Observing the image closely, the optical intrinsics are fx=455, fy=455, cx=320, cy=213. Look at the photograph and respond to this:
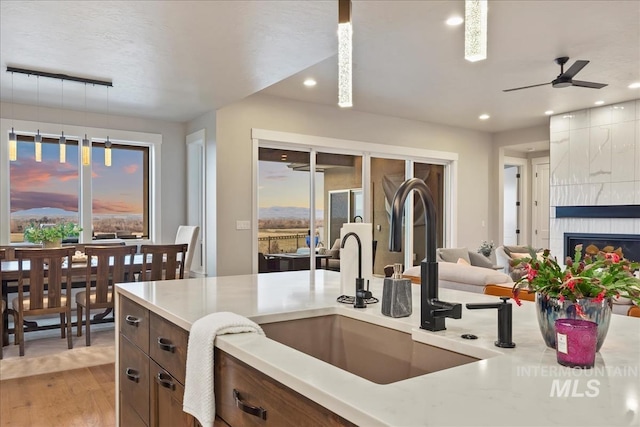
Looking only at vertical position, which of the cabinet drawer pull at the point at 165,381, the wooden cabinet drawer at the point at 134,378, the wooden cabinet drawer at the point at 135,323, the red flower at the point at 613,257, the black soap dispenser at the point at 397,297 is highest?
the red flower at the point at 613,257

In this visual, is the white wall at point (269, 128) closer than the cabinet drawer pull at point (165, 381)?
No

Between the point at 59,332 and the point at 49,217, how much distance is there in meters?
1.55

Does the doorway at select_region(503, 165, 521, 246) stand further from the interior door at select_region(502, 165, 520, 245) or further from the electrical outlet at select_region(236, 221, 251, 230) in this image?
the electrical outlet at select_region(236, 221, 251, 230)

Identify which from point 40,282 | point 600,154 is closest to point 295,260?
point 40,282

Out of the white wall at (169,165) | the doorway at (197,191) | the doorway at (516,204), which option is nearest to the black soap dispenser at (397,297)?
the doorway at (197,191)

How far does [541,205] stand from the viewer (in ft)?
29.7

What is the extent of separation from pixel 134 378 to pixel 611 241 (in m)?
7.05

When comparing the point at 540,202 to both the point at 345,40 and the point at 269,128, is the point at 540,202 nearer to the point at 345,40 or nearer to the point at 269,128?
the point at 269,128

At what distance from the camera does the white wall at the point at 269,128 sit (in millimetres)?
5598

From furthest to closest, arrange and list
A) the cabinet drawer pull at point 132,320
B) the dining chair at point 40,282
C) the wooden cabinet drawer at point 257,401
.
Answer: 1. the dining chair at point 40,282
2. the cabinet drawer pull at point 132,320
3. the wooden cabinet drawer at point 257,401

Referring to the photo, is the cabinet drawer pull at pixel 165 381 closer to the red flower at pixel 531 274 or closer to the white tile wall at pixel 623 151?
the red flower at pixel 531 274

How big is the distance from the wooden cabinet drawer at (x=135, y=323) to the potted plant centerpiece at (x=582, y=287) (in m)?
1.42

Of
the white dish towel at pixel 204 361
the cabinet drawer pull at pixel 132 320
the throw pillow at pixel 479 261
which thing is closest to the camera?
the white dish towel at pixel 204 361

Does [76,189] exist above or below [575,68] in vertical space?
below
